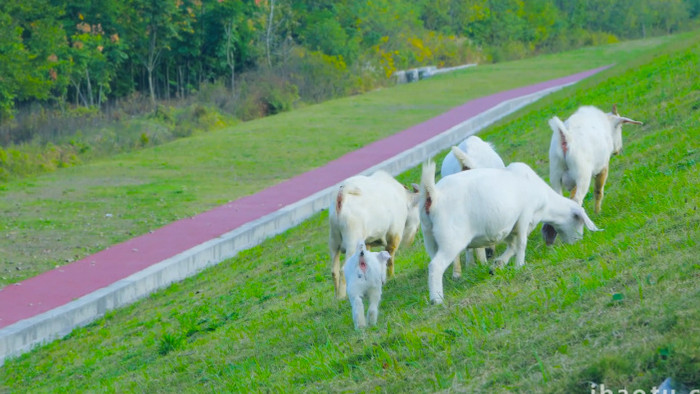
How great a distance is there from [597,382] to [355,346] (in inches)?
98.3

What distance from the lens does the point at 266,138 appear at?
2812 centimetres

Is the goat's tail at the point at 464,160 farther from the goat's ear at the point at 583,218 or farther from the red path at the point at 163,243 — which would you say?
the red path at the point at 163,243

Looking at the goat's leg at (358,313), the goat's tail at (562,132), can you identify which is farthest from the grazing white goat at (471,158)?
the goat's leg at (358,313)

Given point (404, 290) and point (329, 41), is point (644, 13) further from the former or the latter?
point (404, 290)

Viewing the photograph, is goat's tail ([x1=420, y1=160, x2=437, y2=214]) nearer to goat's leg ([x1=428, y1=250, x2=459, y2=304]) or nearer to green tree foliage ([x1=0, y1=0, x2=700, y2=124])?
goat's leg ([x1=428, y1=250, x2=459, y2=304])

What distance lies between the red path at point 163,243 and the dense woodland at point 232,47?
11240 millimetres

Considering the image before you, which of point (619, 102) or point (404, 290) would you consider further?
point (619, 102)

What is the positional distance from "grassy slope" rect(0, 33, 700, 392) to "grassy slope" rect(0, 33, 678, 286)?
3.24m

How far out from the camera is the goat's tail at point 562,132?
10156mm

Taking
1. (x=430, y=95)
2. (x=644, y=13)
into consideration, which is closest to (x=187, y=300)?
(x=430, y=95)

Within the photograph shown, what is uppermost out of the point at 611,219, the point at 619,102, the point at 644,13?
→ the point at 611,219

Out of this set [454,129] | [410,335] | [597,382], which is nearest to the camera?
[597,382]

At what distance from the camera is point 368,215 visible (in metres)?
10.2

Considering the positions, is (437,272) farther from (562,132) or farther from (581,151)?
(581,151)
